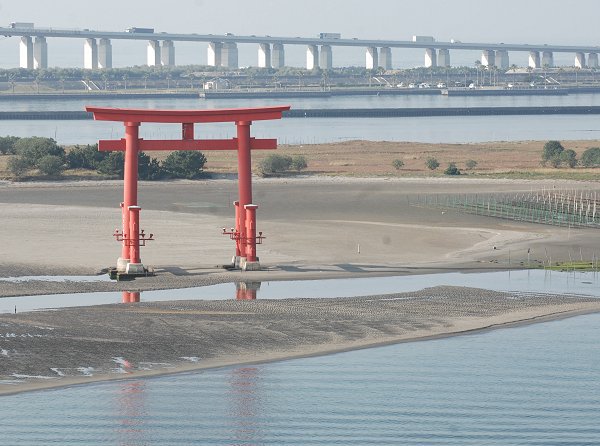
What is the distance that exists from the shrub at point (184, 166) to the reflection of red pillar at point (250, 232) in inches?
1269

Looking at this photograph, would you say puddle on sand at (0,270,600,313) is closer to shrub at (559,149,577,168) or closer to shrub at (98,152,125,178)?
shrub at (98,152,125,178)

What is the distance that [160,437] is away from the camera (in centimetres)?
2505

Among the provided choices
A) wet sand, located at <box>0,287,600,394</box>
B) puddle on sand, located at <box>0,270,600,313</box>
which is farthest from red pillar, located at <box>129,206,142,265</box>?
Result: wet sand, located at <box>0,287,600,394</box>

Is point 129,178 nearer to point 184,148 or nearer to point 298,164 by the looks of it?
point 184,148

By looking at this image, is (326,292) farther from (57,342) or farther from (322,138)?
(322,138)

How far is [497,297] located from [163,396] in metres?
13.9

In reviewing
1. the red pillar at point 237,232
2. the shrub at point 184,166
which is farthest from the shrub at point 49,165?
the red pillar at point 237,232

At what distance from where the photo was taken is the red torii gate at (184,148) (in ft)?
138

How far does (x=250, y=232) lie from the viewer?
4291 centimetres

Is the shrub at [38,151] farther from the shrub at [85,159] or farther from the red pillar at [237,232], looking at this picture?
the red pillar at [237,232]

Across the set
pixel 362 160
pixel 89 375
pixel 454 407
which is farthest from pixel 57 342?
pixel 362 160

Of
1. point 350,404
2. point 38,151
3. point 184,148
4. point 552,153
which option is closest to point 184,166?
point 38,151

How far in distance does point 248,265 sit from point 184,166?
109 feet

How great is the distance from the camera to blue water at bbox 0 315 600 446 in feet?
82.7
